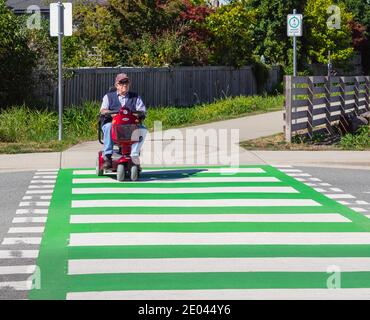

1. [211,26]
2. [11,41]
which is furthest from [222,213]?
[211,26]

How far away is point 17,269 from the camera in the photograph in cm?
815

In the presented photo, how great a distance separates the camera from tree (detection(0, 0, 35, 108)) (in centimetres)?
2219

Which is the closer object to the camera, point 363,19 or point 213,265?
point 213,265

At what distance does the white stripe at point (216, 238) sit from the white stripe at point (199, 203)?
1817mm

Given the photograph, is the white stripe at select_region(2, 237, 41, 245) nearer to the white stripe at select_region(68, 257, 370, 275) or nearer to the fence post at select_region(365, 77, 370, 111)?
the white stripe at select_region(68, 257, 370, 275)

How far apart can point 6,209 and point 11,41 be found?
11.6m

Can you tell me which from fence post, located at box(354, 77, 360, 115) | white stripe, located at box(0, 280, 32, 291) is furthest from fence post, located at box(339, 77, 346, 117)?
white stripe, located at box(0, 280, 32, 291)

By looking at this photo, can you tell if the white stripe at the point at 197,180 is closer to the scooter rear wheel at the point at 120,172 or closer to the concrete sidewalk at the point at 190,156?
the scooter rear wheel at the point at 120,172

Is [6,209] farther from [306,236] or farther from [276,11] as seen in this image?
[276,11]

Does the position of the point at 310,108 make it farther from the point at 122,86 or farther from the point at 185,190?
the point at 185,190

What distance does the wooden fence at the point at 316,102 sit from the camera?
1886 centimetres

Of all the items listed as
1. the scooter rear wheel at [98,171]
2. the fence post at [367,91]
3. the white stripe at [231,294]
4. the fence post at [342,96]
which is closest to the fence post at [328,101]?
the fence post at [342,96]

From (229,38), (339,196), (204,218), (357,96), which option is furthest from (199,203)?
(229,38)

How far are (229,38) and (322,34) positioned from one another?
19.0 meters
